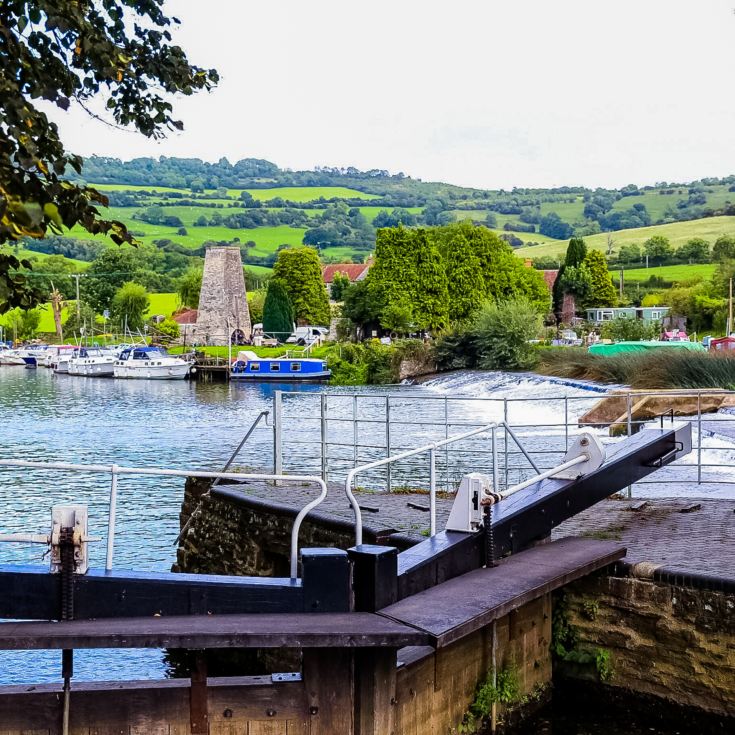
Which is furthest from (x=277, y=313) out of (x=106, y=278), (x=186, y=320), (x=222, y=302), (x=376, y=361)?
Answer: (x=376, y=361)

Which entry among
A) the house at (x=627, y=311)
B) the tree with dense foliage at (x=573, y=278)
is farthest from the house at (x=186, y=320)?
the house at (x=627, y=311)

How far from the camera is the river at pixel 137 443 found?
1439 centimetres

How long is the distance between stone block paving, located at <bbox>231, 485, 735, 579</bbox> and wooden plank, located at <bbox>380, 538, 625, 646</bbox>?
0.57m

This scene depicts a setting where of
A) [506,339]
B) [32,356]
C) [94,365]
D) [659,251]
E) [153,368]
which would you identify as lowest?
[32,356]

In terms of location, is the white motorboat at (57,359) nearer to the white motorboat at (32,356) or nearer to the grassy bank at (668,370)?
the white motorboat at (32,356)

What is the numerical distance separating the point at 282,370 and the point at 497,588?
61910mm

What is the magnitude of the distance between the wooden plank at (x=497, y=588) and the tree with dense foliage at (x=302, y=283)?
95456mm

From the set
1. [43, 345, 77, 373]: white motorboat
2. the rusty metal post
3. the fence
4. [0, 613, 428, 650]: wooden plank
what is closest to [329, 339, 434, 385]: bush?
the fence

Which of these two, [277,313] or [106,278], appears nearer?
[277,313]

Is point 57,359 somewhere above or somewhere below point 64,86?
below

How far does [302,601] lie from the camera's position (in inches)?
256

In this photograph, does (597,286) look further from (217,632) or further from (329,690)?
(217,632)

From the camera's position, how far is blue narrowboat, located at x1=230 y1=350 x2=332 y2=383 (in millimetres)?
66812

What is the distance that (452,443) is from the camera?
74.7 feet
